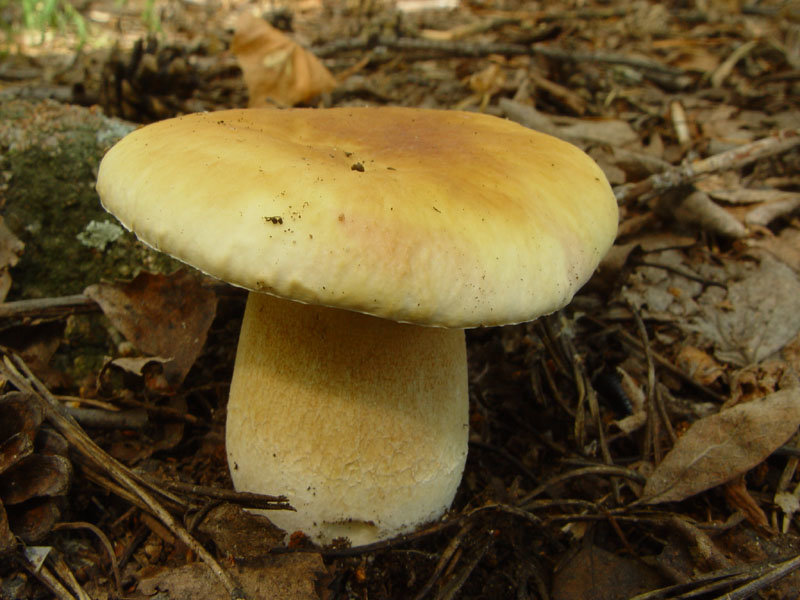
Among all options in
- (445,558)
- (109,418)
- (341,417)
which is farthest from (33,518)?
(445,558)

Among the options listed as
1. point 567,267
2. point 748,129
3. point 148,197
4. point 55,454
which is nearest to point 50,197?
point 55,454

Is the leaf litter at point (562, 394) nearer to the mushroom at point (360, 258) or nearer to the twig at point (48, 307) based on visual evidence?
the twig at point (48, 307)

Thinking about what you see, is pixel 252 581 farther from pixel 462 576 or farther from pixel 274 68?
pixel 274 68

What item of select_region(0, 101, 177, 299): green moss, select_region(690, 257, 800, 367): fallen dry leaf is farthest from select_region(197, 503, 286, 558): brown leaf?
select_region(690, 257, 800, 367): fallen dry leaf

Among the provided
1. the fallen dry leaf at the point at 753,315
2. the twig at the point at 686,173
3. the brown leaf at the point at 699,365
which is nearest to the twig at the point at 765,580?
the brown leaf at the point at 699,365

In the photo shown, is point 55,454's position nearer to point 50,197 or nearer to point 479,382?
point 50,197

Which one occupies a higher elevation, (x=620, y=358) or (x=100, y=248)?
(x=100, y=248)

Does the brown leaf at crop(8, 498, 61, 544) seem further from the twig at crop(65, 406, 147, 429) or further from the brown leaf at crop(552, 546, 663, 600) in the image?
the brown leaf at crop(552, 546, 663, 600)
